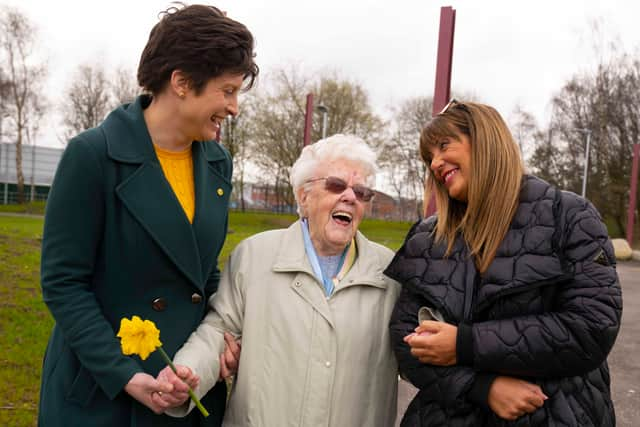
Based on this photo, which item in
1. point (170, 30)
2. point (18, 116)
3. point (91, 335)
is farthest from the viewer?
point (18, 116)

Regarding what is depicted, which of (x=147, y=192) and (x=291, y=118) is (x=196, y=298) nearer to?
(x=147, y=192)

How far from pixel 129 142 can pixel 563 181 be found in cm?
3983

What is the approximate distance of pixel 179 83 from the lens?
80.8 inches

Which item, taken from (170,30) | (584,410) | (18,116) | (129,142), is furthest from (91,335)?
(18,116)

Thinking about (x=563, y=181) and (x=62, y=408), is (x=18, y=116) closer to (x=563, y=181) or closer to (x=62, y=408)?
(x=563, y=181)

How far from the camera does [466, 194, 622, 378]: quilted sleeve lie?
1839mm

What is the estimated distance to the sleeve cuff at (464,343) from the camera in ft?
6.37

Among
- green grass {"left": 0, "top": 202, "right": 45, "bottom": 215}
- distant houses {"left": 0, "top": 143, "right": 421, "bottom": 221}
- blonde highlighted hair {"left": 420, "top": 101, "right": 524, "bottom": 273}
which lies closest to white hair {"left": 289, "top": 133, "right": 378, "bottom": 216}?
blonde highlighted hair {"left": 420, "top": 101, "right": 524, "bottom": 273}

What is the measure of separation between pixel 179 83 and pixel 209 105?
0.13 meters

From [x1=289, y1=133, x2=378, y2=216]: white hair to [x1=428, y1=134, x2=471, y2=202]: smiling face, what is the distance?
0.31m

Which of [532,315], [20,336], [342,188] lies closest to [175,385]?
[342,188]

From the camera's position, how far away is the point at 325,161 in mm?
2443

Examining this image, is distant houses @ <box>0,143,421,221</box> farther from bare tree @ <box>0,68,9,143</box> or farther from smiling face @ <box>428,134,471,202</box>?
smiling face @ <box>428,134,471,202</box>

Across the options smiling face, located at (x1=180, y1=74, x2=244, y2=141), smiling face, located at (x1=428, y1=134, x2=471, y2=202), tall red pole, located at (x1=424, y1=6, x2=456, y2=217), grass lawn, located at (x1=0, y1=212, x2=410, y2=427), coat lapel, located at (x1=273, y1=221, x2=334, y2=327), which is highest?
tall red pole, located at (x1=424, y1=6, x2=456, y2=217)
